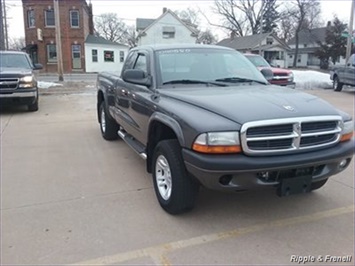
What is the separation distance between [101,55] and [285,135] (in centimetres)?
3813

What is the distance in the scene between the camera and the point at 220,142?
3.15 m

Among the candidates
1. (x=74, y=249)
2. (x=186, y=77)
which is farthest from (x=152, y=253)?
(x=186, y=77)

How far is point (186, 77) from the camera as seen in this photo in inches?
178

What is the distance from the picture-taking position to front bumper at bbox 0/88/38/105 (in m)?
10.1

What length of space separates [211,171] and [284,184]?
28.0 inches

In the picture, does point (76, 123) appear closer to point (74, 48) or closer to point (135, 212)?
point (135, 212)

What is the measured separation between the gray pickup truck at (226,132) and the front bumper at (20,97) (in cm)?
672

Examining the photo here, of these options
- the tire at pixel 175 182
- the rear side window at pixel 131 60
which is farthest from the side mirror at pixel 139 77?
the rear side window at pixel 131 60

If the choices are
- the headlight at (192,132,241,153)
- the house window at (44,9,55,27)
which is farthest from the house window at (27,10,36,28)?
the headlight at (192,132,241,153)

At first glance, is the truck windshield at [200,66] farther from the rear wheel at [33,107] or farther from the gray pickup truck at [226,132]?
the rear wheel at [33,107]

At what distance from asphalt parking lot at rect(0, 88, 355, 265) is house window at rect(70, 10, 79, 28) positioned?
3335cm

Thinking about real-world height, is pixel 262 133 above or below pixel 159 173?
above

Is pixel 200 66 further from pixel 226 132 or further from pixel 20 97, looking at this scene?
pixel 20 97

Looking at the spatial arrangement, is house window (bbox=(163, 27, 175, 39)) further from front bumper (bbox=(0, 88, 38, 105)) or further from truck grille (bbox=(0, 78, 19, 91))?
truck grille (bbox=(0, 78, 19, 91))
